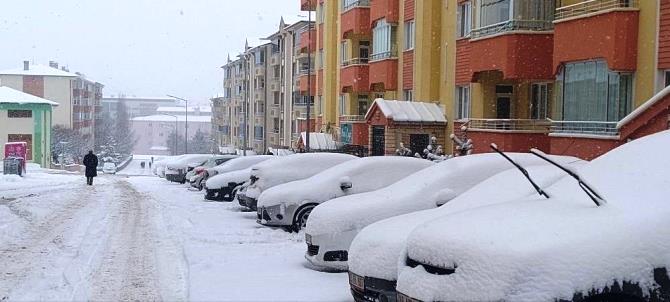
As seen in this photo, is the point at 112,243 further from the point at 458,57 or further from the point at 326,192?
the point at 458,57

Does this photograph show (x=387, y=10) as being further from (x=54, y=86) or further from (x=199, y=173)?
(x=54, y=86)

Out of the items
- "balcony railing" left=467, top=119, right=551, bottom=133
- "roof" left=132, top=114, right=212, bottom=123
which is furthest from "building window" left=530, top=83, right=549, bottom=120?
"roof" left=132, top=114, right=212, bottom=123

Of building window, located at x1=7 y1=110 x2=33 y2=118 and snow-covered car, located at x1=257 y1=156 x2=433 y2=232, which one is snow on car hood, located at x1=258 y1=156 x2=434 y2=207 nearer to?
snow-covered car, located at x1=257 y1=156 x2=433 y2=232

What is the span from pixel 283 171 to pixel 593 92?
6.47 m

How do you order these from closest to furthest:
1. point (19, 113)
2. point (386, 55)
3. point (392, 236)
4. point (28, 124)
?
point (392, 236) → point (386, 55) → point (19, 113) → point (28, 124)

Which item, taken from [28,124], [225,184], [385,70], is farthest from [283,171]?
[28,124]

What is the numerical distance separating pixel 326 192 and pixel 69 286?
5.10 m

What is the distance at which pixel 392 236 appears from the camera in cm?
696

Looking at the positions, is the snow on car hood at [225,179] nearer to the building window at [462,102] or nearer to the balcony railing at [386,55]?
the building window at [462,102]

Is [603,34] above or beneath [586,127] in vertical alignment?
above

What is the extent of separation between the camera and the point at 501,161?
992 cm

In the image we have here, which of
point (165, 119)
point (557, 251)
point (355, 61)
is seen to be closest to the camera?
point (557, 251)

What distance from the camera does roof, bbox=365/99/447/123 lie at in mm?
23812

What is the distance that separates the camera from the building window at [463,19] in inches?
893
